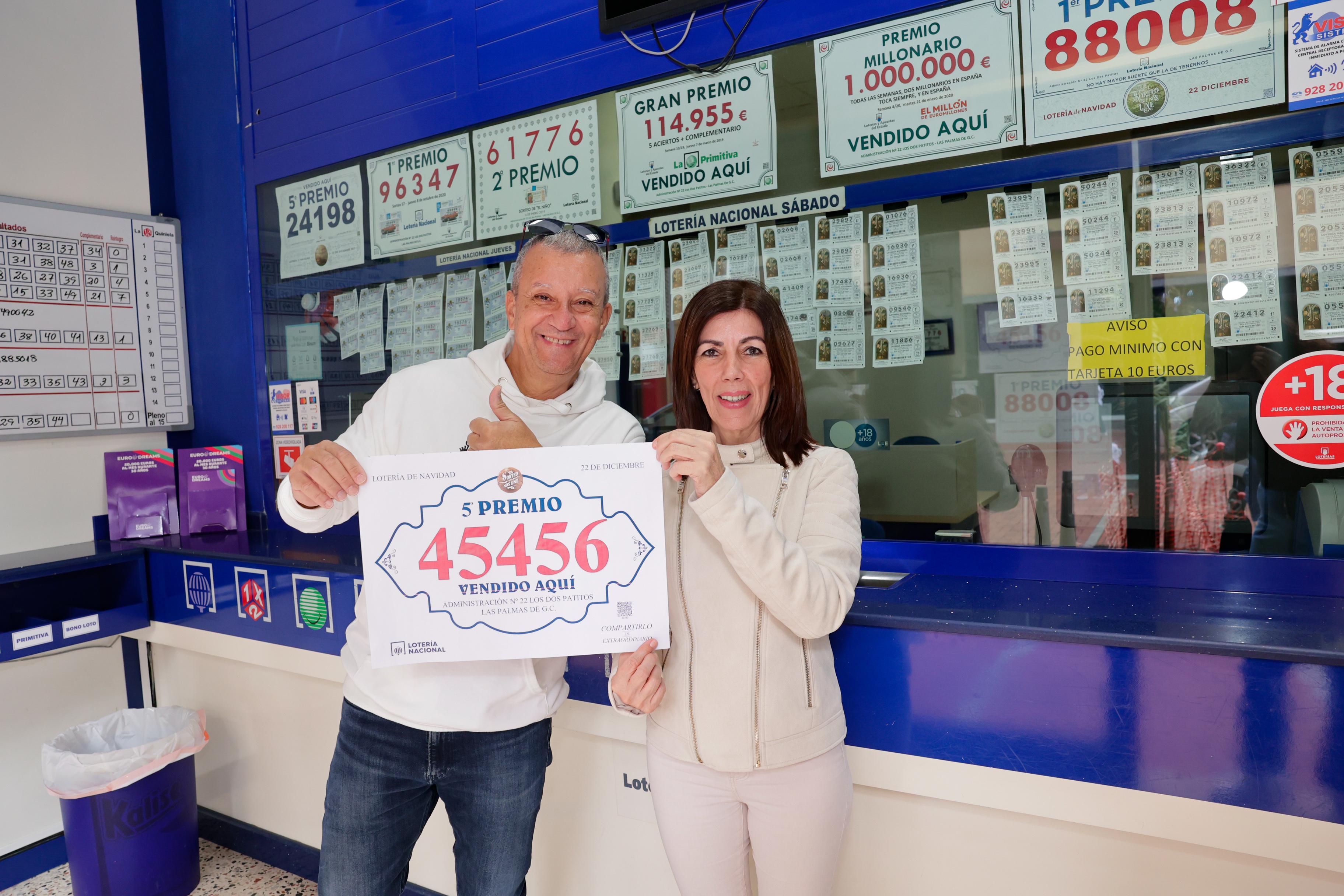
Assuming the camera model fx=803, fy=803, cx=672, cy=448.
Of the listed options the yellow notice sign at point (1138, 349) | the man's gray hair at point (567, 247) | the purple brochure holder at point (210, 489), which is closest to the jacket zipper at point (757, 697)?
the man's gray hair at point (567, 247)

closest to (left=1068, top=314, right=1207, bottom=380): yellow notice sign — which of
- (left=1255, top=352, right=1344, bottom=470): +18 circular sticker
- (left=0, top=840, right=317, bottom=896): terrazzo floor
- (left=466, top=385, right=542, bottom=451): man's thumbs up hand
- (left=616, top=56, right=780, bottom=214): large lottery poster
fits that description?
(left=1255, top=352, right=1344, bottom=470): +18 circular sticker

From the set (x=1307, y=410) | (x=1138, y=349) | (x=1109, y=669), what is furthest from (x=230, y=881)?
(x=1307, y=410)

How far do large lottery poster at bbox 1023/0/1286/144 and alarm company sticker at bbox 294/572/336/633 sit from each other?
225 cm

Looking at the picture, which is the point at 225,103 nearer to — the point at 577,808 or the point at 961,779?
the point at 577,808

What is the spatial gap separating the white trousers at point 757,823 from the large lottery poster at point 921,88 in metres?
1.47

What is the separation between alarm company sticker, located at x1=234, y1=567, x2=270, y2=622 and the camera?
255cm

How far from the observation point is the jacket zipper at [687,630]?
1327 millimetres

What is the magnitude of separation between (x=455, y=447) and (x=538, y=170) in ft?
4.49

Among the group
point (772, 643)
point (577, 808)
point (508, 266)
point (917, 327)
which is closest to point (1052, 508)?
point (917, 327)

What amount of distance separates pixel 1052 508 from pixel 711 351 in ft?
3.29

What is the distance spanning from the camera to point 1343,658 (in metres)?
1.22

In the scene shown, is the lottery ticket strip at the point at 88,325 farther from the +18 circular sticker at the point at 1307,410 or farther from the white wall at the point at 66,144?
the +18 circular sticker at the point at 1307,410

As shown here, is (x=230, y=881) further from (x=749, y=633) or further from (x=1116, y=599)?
(x=1116, y=599)

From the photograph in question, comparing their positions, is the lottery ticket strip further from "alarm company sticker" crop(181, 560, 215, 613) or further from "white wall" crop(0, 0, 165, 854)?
"alarm company sticker" crop(181, 560, 215, 613)
